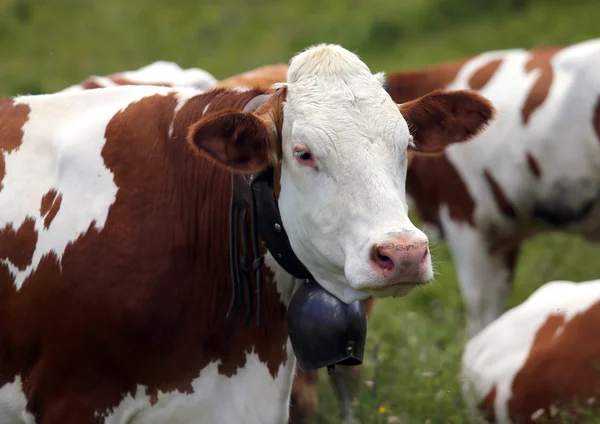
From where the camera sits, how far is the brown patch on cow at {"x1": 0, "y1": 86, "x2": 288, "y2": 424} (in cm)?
342

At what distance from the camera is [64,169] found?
3574 mm

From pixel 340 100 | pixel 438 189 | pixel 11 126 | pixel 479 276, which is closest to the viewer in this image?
pixel 340 100

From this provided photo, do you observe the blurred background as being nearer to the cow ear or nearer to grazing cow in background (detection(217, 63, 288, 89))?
grazing cow in background (detection(217, 63, 288, 89))

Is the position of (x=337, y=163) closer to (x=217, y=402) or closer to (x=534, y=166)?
(x=217, y=402)

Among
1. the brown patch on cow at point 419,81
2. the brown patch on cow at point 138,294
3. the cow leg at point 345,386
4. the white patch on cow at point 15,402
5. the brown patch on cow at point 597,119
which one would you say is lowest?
the cow leg at point 345,386

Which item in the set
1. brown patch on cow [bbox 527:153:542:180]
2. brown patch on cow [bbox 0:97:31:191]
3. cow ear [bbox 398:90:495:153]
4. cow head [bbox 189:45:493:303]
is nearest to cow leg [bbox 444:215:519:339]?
brown patch on cow [bbox 527:153:542:180]

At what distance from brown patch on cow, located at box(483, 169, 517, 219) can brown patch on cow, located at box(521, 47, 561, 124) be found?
1.39 ft

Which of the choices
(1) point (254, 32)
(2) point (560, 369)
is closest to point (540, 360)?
(2) point (560, 369)

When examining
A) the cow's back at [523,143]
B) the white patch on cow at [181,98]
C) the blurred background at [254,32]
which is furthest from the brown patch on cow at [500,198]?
the white patch on cow at [181,98]

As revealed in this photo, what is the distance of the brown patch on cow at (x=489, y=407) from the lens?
197 inches

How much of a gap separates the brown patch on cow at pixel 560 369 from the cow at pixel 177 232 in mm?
1500

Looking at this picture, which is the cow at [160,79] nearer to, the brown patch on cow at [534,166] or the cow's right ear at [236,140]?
the brown patch on cow at [534,166]

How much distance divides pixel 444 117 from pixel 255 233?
2.45 feet

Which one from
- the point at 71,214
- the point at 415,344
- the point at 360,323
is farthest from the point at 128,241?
the point at 415,344
